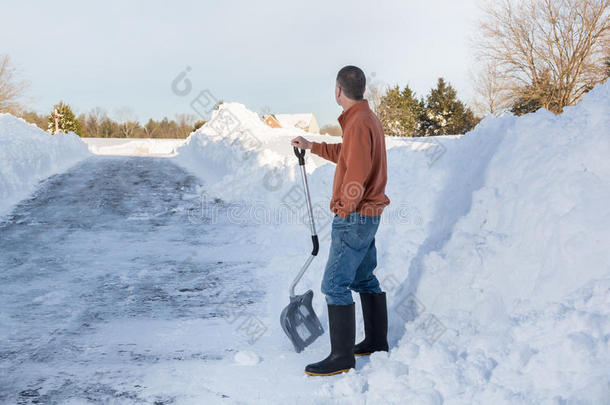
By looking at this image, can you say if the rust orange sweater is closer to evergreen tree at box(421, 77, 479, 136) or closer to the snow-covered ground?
the snow-covered ground

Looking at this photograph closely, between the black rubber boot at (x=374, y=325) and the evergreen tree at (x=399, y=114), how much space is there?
101 feet

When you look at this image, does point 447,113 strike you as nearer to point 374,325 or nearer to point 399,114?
point 399,114

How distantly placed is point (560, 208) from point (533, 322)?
3.24ft

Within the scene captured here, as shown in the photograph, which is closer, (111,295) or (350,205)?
(350,205)

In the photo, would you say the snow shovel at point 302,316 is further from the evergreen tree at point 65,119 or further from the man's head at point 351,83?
the evergreen tree at point 65,119

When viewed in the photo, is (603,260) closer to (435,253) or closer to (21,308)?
(435,253)

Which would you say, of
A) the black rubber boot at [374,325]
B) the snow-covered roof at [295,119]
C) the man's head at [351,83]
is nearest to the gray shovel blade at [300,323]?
the black rubber boot at [374,325]

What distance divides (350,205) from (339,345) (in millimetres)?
980

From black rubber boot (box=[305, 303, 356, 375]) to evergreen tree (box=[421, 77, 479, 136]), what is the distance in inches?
1291

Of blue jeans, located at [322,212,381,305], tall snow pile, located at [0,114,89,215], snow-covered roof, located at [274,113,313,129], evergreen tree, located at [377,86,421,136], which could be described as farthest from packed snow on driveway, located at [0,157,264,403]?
→ snow-covered roof, located at [274,113,313,129]

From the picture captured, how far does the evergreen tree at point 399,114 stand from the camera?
33906mm

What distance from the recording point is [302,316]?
387 centimetres

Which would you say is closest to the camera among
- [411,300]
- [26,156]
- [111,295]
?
[411,300]

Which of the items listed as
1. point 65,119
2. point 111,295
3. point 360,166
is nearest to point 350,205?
point 360,166
